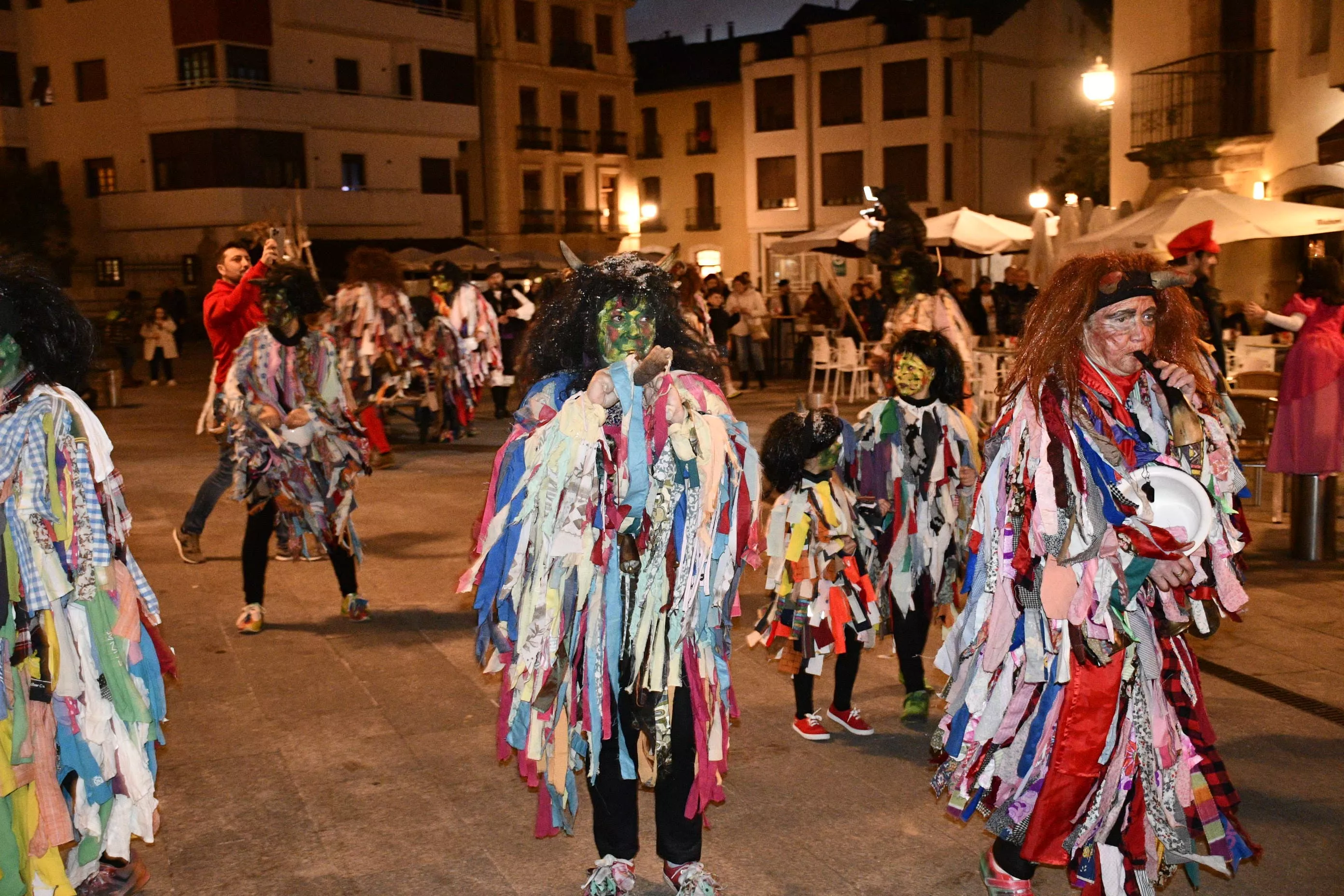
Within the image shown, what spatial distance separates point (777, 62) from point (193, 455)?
113ft

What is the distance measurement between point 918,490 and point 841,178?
129 ft

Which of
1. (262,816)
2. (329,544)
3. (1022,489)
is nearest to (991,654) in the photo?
(1022,489)

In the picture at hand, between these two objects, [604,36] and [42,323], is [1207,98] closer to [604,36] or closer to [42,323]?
[42,323]

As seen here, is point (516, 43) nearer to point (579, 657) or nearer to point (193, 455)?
point (193, 455)

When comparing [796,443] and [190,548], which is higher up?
[796,443]

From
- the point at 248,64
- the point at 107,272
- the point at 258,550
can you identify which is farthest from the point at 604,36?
the point at 258,550

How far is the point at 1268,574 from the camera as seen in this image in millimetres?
7434

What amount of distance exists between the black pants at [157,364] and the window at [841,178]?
24539 millimetres

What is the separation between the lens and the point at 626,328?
3.49m

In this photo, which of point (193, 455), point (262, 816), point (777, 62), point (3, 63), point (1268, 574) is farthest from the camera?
point (777, 62)

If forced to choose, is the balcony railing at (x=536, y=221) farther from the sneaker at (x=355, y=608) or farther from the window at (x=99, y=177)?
the sneaker at (x=355, y=608)

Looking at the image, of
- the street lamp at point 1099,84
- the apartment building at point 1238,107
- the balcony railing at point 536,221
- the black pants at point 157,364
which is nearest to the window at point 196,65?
the balcony railing at point 536,221

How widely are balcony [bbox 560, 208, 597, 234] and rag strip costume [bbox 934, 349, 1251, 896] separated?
43020 mm

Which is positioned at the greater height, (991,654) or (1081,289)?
(1081,289)
